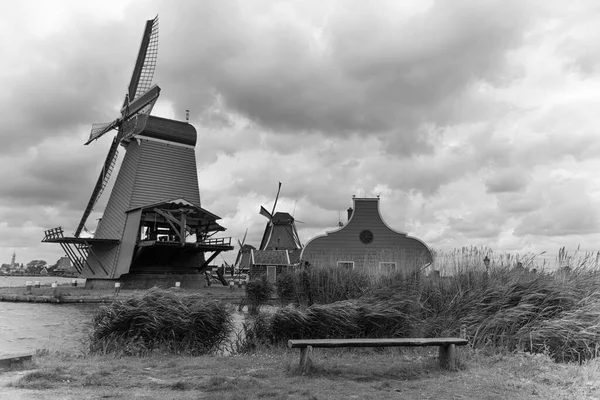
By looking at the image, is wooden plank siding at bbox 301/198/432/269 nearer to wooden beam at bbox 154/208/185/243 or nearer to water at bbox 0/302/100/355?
wooden beam at bbox 154/208/185/243

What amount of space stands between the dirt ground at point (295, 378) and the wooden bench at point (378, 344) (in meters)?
0.16

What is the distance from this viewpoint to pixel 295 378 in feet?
20.2

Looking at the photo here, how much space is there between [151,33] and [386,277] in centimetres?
3891

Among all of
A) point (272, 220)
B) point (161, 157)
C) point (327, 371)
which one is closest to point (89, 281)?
point (161, 157)

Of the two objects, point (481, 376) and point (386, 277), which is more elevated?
point (386, 277)

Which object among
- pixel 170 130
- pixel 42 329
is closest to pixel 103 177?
pixel 170 130

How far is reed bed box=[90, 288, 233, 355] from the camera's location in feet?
27.9

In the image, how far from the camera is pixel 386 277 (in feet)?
34.9

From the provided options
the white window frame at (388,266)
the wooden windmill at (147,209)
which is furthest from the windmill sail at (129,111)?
the white window frame at (388,266)

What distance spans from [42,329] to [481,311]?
47.0 ft

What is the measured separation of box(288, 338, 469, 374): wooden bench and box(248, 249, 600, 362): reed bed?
1876mm

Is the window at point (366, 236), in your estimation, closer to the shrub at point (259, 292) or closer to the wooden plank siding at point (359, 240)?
the wooden plank siding at point (359, 240)

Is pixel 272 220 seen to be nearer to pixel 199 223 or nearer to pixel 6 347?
pixel 199 223

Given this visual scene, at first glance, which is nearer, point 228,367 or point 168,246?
point 228,367
